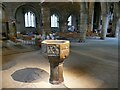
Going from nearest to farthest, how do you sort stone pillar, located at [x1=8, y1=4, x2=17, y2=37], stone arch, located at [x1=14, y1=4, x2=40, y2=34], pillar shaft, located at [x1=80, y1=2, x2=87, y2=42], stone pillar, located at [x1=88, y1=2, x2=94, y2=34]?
pillar shaft, located at [x1=80, y1=2, x2=87, y2=42]
stone pillar, located at [x1=8, y1=4, x2=17, y2=37]
stone pillar, located at [x1=88, y1=2, x2=94, y2=34]
stone arch, located at [x1=14, y1=4, x2=40, y2=34]

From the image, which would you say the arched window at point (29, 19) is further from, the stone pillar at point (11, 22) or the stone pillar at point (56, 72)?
the stone pillar at point (56, 72)

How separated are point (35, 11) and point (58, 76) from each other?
1585 cm

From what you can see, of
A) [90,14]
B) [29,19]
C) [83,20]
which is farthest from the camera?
[29,19]

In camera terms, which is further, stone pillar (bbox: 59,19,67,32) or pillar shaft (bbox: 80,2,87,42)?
stone pillar (bbox: 59,19,67,32)

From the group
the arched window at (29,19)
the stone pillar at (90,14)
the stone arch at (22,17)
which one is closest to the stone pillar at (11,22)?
the stone arch at (22,17)

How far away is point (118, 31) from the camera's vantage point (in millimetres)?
17047

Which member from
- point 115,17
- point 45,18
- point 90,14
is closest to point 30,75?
point 45,18

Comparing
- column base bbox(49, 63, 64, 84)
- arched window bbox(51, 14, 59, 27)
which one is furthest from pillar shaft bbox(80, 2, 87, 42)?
arched window bbox(51, 14, 59, 27)

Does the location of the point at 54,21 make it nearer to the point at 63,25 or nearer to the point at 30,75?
the point at 63,25

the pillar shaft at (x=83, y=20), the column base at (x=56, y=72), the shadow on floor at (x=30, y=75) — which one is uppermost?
the pillar shaft at (x=83, y=20)

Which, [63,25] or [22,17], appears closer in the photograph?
[22,17]

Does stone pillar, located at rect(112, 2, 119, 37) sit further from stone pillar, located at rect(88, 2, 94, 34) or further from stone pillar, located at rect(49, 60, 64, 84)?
stone pillar, located at rect(49, 60, 64, 84)

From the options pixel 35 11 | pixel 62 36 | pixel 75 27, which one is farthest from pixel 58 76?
pixel 75 27

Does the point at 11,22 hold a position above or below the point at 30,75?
above
